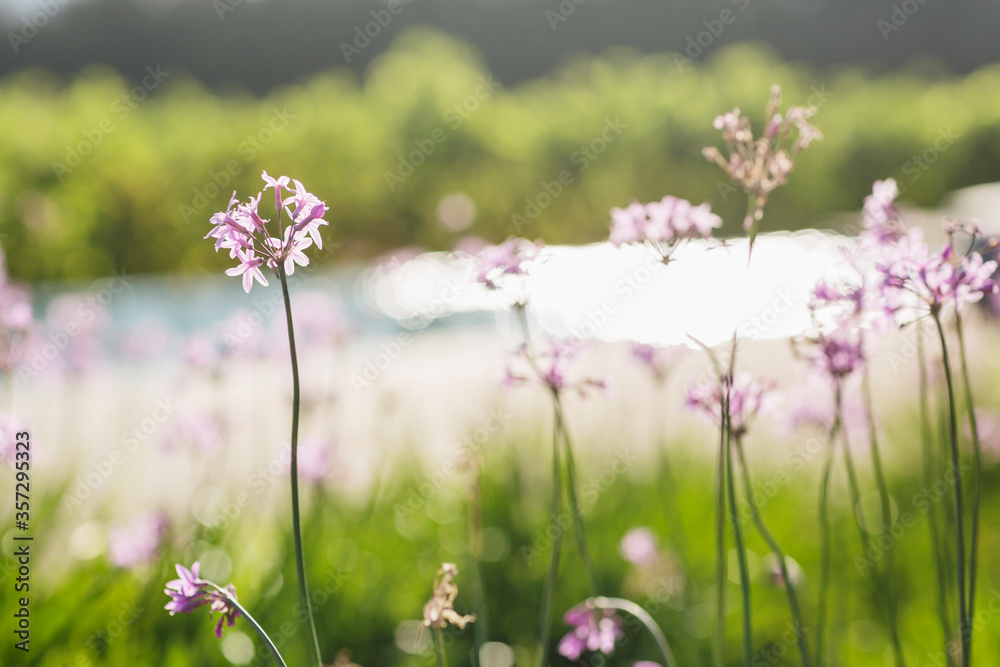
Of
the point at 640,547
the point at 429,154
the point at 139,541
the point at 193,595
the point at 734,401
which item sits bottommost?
the point at 640,547

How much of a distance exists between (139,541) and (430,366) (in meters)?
6.88

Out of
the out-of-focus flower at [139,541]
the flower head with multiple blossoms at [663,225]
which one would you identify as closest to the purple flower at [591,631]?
the flower head with multiple blossoms at [663,225]

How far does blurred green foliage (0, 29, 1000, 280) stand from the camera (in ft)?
49.8

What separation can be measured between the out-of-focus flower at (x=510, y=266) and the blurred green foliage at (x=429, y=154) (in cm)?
1203

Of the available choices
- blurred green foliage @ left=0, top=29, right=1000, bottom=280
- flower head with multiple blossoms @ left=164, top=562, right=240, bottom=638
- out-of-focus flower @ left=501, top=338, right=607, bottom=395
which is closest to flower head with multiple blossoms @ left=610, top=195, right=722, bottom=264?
out-of-focus flower @ left=501, top=338, right=607, bottom=395

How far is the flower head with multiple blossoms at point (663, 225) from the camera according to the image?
1.52 metres

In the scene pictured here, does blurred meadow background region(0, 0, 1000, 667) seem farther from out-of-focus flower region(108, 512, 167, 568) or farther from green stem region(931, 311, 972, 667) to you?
green stem region(931, 311, 972, 667)

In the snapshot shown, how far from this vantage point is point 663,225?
5.03 ft

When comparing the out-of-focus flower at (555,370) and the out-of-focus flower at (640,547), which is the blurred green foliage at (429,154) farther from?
the out-of-focus flower at (555,370)

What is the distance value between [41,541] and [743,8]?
50.9m

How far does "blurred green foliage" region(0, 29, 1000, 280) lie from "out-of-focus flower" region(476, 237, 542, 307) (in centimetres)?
1203

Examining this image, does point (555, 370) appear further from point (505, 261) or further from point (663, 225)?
point (663, 225)

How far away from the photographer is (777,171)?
135cm

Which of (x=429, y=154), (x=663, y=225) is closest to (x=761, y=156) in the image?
(x=663, y=225)
